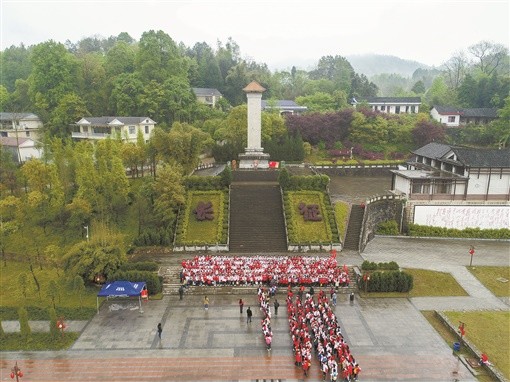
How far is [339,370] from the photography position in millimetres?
18047

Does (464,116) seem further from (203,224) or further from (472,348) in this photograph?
(472,348)

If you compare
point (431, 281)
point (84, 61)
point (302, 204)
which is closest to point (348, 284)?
point (431, 281)

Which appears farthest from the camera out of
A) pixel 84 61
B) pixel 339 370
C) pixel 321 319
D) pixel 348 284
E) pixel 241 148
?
pixel 84 61

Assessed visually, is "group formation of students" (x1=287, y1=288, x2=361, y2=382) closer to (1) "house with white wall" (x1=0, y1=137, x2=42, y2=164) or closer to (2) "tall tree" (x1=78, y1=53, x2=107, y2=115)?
(1) "house with white wall" (x1=0, y1=137, x2=42, y2=164)

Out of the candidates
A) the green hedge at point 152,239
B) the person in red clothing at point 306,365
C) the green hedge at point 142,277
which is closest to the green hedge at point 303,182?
the green hedge at point 152,239

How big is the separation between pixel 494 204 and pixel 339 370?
26.1 metres

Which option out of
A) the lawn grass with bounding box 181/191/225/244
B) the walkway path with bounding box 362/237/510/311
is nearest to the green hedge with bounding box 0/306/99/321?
the lawn grass with bounding box 181/191/225/244

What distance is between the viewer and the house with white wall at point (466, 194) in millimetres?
36312

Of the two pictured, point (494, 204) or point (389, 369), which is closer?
point (389, 369)

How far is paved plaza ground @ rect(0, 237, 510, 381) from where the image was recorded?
18.2 m

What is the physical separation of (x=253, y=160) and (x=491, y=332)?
1190 inches

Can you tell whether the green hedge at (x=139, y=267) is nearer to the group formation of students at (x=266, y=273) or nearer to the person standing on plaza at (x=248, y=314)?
the group formation of students at (x=266, y=273)

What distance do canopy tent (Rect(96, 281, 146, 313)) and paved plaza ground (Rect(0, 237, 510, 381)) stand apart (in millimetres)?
1222

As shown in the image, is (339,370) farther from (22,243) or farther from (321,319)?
(22,243)
